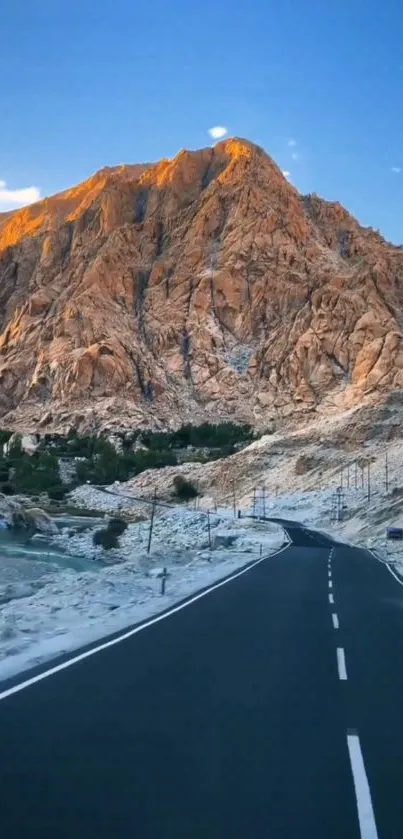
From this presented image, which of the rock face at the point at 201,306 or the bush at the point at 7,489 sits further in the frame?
the rock face at the point at 201,306

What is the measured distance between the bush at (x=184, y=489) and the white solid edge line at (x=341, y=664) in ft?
259

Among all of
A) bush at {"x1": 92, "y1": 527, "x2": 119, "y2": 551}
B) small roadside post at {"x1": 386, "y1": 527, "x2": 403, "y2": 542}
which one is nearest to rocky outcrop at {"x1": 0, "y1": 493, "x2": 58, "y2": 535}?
bush at {"x1": 92, "y1": 527, "x2": 119, "y2": 551}

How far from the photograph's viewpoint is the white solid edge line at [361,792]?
4.73m

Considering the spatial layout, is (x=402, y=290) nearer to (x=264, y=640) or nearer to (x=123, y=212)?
(x=123, y=212)

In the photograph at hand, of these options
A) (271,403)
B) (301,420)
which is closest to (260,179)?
(271,403)

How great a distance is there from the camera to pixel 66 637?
11523mm

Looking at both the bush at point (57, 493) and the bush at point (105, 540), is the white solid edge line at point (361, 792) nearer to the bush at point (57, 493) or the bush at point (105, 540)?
the bush at point (105, 540)

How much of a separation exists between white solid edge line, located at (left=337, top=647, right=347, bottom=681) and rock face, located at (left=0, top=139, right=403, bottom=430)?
119 metres

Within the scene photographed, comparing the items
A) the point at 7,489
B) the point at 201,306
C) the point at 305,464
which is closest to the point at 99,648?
the point at 305,464

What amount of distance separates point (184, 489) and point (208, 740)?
3318 inches

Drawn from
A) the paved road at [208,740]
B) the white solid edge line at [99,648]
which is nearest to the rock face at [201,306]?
the white solid edge line at [99,648]

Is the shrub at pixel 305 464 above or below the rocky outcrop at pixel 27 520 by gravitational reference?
above

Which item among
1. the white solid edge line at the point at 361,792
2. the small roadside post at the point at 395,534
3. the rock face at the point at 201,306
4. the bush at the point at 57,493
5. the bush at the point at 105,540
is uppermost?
the rock face at the point at 201,306

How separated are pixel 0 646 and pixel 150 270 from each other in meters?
163
